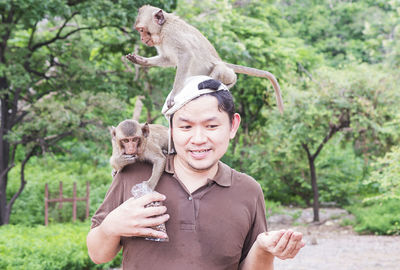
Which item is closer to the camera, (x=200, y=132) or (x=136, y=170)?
(x=200, y=132)

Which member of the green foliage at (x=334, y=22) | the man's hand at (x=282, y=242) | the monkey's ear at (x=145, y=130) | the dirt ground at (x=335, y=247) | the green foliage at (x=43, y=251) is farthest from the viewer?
the green foliage at (x=334, y=22)

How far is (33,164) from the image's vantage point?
54.6 feet

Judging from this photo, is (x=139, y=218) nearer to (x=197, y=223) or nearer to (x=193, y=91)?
(x=197, y=223)

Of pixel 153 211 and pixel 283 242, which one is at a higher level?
pixel 153 211

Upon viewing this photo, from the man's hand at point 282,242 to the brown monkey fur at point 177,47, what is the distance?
31.3 inches

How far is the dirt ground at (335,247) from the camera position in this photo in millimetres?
8672

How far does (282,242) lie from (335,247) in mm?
9204

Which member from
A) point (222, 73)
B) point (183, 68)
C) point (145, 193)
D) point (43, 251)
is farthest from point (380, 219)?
point (145, 193)

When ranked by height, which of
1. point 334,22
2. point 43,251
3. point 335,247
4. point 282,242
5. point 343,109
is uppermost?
point 334,22

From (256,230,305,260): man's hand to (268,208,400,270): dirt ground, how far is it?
23.8ft

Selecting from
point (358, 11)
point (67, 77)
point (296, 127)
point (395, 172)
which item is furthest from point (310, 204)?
point (358, 11)

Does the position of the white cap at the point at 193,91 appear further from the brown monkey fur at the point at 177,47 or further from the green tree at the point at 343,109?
the green tree at the point at 343,109

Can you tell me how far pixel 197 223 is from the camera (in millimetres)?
1886

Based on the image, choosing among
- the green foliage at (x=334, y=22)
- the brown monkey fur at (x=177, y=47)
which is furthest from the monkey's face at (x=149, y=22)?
the green foliage at (x=334, y=22)
